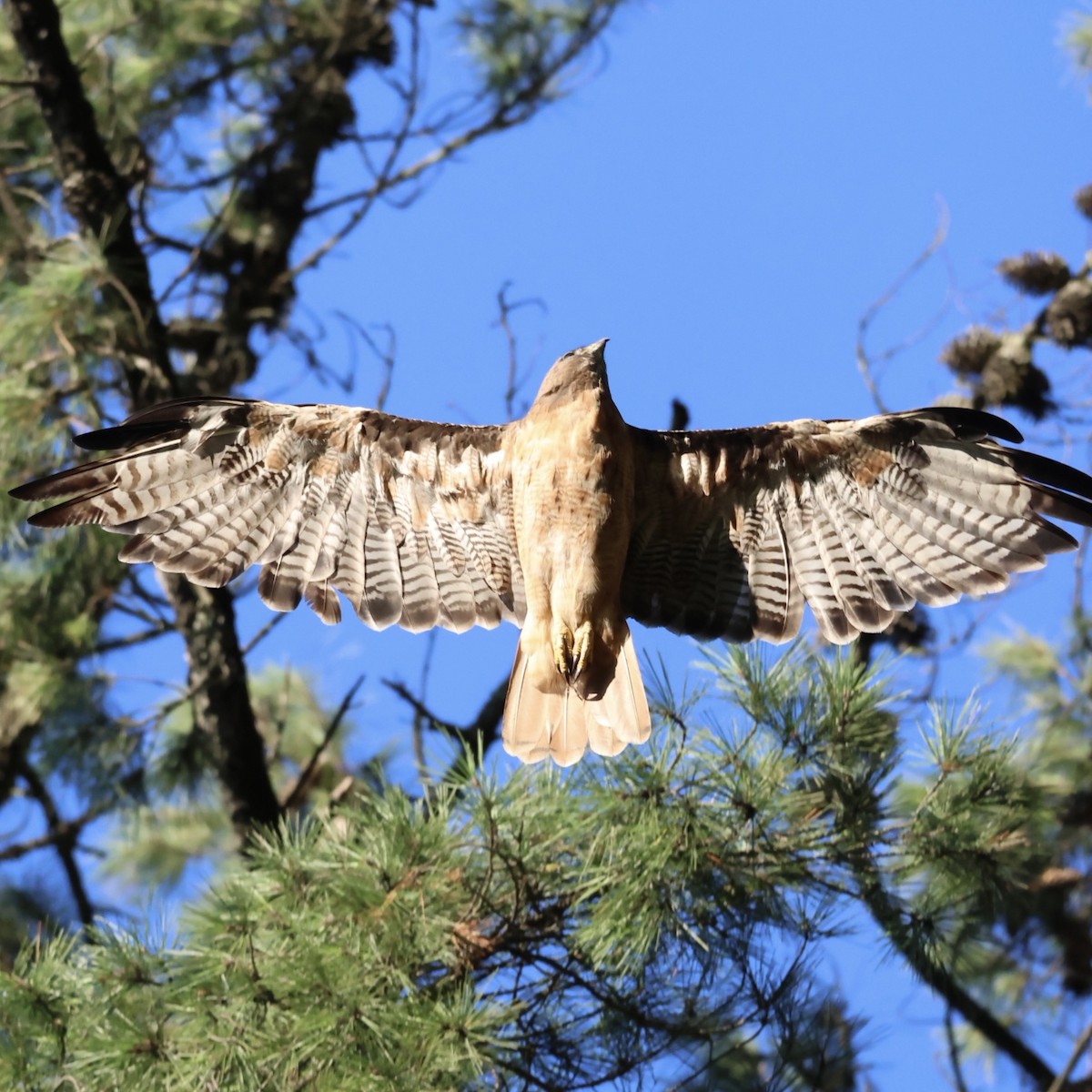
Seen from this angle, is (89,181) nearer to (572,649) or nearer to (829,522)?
(572,649)

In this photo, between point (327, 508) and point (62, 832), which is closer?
point (327, 508)

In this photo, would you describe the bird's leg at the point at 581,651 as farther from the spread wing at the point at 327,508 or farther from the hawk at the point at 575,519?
the spread wing at the point at 327,508

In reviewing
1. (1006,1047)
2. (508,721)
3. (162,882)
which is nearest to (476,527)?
(508,721)

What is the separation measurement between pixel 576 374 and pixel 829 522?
0.82m

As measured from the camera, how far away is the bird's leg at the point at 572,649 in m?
3.97

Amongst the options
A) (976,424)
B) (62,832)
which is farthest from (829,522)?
(62,832)

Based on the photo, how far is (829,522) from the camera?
426 centimetres

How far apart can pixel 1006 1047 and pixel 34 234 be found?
4338 mm

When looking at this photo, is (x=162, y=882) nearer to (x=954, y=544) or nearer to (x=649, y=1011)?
(x=649, y=1011)

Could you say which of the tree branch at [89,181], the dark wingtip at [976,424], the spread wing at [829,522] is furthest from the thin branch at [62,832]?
the dark wingtip at [976,424]

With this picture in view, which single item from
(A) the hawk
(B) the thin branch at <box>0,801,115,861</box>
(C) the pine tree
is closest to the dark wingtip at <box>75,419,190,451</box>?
(A) the hawk

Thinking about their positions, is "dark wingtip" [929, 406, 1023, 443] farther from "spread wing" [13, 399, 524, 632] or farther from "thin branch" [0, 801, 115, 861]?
"thin branch" [0, 801, 115, 861]

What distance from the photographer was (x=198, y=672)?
504cm

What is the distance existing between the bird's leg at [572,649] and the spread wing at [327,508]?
1.52 feet
